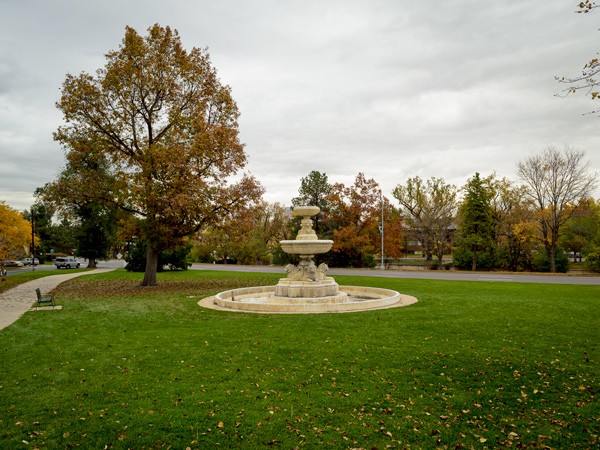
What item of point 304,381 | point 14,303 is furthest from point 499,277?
point 14,303

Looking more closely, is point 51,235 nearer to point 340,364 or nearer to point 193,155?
point 193,155

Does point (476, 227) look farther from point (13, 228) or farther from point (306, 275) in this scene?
point (13, 228)

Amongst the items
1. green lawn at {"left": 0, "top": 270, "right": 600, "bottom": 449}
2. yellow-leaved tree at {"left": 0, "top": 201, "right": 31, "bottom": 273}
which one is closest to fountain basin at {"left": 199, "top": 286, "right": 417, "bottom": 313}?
green lawn at {"left": 0, "top": 270, "right": 600, "bottom": 449}

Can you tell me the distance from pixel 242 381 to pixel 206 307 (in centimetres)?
823

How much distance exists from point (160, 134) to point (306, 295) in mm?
12688

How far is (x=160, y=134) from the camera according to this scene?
22922 millimetres

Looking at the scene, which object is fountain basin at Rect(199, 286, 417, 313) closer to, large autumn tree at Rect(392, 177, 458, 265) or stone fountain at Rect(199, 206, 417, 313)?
stone fountain at Rect(199, 206, 417, 313)

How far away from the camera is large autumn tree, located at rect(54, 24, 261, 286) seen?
20.3 metres

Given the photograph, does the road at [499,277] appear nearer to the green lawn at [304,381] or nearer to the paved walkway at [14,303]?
the green lawn at [304,381]

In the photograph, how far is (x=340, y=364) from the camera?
27.4ft

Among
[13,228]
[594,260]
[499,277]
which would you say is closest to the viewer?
[499,277]

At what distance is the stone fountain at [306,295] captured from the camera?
14398 mm

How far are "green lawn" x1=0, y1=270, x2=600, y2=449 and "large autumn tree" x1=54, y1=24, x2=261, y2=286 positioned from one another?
8593 millimetres

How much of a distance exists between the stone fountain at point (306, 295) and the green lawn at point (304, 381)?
140cm
